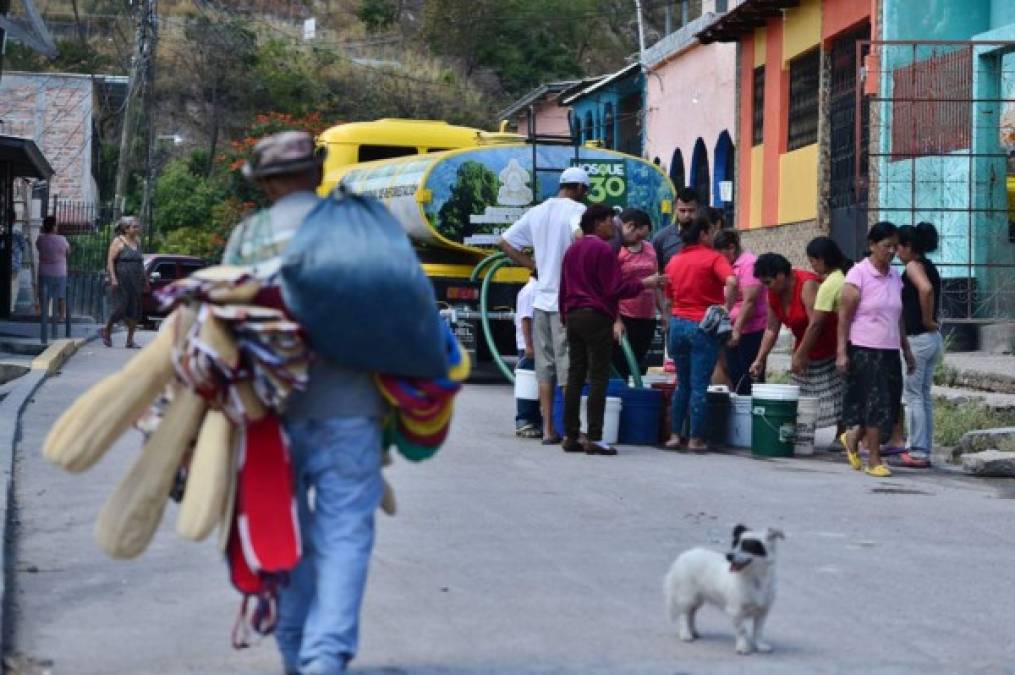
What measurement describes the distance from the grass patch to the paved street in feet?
8.11

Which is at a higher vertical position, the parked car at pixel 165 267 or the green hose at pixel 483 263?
the parked car at pixel 165 267

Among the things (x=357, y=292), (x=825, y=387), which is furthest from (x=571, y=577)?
(x=825, y=387)

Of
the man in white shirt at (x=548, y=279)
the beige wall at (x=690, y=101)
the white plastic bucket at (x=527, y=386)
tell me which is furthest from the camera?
the beige wall at (x=690, y=101)

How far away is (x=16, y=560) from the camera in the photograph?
27.3 ft

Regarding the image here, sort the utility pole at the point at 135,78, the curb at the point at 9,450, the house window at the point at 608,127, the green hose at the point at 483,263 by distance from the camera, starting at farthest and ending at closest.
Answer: the house window at the point at 608,127
the utility pole at the point at 135,78
the green hose at the point at 483,263
the curb at the point at 9,450

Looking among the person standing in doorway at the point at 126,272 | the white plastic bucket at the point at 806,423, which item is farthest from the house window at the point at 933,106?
the person standing in doorway at the point at 126,272

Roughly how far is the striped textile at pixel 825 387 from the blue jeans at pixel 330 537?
27.6 feet

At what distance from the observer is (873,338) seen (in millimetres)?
12484

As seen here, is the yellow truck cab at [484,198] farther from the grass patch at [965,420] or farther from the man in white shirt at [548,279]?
the man in white shirt at [548,279]

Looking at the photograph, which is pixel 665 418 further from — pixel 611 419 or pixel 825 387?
pixel 825 387

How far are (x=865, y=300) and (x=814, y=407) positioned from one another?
1.57 m

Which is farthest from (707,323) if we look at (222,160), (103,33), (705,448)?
(103,33)

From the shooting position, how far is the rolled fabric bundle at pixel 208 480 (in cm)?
540

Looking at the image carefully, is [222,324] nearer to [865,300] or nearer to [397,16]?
[865,300]
